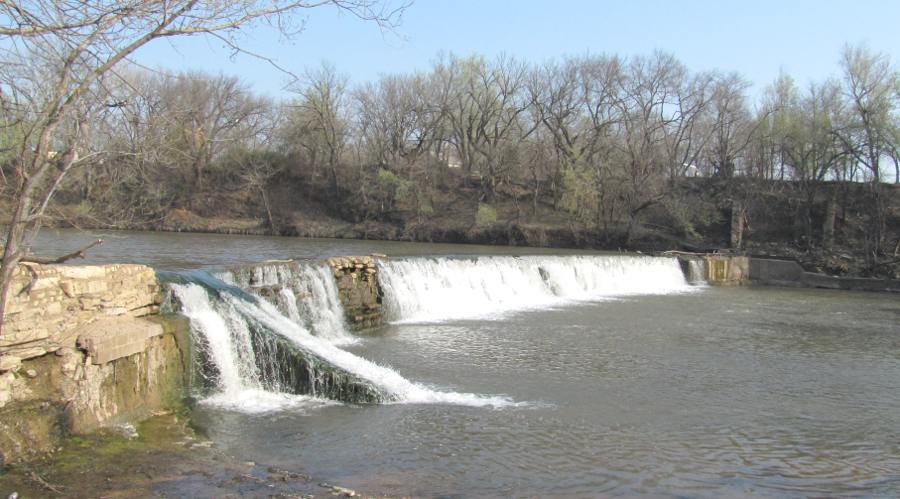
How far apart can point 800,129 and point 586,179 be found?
1033 cm

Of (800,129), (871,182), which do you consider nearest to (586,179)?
(800,129)

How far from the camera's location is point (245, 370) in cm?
798

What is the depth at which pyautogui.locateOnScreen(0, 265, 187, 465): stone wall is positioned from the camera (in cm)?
526

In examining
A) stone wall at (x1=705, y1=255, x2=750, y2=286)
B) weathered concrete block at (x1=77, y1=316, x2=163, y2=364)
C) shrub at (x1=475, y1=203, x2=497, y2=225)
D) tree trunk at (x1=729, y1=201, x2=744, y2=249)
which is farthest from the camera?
shrub at (x1=475, y1=203, x2=497, y2=225)

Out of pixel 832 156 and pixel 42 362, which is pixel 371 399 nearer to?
pixel 42 362

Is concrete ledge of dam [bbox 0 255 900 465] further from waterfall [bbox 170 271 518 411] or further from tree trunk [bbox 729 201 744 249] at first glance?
tree trunk [bbox 729 201 744 249]

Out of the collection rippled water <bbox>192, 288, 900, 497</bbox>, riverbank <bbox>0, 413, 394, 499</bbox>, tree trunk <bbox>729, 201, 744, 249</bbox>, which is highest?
tree trunk <bbox>729, 201, 744, 249</bbox>

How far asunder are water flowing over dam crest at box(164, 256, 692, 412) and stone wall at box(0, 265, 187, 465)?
70cm

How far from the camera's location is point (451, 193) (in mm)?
44625

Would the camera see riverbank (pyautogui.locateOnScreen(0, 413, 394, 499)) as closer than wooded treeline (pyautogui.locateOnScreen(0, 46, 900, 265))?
Yes

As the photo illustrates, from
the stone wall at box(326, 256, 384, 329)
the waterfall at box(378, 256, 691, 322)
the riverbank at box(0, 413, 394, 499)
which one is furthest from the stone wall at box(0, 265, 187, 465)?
the waterfall at box(378, 256, 691, 322)

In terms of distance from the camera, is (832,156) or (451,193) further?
(451,193)

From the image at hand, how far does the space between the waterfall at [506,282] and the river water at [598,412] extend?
0.12m

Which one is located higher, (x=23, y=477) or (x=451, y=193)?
(x=451, y=193)
